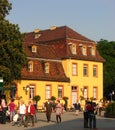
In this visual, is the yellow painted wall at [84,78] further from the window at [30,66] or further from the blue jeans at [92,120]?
the blue jeans at [92,120]

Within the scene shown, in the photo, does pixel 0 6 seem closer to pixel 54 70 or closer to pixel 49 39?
pixel 54 70

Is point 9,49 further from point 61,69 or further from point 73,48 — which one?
point 73,48

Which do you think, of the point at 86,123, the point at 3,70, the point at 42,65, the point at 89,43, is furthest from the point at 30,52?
the point at 86,123

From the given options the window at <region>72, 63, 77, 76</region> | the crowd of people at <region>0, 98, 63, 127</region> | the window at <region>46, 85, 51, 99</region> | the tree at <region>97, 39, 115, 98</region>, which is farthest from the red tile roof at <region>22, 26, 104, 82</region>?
the crowd of people at <region>0, 98, 63, 127</region>

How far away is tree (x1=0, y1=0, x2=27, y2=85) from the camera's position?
4266 cm

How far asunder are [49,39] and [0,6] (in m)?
26.0

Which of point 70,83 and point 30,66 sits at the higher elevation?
point 30,66

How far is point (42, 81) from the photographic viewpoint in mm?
59594

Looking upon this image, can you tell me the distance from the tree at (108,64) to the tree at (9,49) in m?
36.5

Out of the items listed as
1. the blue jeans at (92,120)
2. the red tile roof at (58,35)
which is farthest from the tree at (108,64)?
the blue jeans at (92,120)

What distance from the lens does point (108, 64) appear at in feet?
269

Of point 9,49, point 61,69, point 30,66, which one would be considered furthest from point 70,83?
point 9,49

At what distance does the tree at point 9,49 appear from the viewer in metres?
42.7

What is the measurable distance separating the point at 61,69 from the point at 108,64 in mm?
20563
